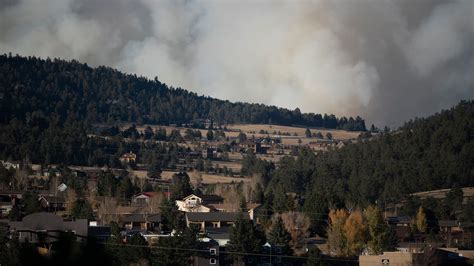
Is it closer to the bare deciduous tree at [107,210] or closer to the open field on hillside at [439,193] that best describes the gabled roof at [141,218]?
the bare deciduous tree at [107,210]

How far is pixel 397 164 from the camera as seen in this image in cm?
16262

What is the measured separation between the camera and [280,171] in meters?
172

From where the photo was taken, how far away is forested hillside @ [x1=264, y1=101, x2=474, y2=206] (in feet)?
499

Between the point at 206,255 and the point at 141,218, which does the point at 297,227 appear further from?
the point at 206,255

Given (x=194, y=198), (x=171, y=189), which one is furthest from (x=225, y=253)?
(x=171, y=189)

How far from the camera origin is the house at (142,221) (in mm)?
114725

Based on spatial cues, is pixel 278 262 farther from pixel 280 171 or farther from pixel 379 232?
pixel 280 171

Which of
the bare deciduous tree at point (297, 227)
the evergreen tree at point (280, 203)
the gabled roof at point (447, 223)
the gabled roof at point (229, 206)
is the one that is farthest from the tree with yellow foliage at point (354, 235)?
the gabled roof at point (229, 206)

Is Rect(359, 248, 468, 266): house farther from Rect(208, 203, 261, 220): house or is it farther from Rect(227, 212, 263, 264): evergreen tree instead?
Rect(208, 203, 261, 220): house

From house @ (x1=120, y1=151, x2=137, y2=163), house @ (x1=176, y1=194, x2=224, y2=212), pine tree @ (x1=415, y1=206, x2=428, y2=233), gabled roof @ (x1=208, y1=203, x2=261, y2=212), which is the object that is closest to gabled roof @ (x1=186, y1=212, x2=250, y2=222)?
gabled roof @ (x1=208, y1=203, x2=261, y2=212)

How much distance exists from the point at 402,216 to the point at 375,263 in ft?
113

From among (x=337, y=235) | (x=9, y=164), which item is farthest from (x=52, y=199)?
(x=9, y=164)

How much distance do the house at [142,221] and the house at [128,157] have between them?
69415 millimetres

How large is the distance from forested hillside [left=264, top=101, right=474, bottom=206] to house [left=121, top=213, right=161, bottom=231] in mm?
24865
